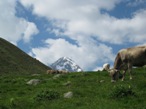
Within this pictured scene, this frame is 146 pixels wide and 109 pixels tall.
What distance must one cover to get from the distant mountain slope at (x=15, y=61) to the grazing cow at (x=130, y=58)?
41.9 meters

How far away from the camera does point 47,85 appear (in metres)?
32.9

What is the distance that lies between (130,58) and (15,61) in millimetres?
57971

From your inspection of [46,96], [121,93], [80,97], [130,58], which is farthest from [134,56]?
[46,96]

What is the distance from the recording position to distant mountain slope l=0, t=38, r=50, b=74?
78562 millimetres

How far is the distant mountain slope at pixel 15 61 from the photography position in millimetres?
78562

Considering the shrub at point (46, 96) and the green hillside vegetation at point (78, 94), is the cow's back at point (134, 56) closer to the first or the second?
the green hillside vegetation at point (78, 94)

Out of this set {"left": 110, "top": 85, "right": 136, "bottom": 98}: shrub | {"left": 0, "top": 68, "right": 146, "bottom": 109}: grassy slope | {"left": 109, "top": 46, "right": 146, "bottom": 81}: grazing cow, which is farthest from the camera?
{"left": 109, "top": 46, "right": 146, "bottom": 81}: grazing cow

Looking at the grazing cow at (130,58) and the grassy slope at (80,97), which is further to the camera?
the grazing cow at (130,58)

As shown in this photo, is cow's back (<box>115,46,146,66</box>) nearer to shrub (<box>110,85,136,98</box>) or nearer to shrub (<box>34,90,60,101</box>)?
shrub (<box>110,85,136,98</box>)

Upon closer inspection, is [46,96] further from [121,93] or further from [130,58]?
[130,58]

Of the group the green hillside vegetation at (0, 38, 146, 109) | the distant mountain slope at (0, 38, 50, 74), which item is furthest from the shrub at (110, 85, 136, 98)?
the distant mountain slope at (0, 38, 50, 74)

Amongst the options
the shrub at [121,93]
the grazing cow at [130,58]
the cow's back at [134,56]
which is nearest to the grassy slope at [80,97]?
the shrub at [121,93]

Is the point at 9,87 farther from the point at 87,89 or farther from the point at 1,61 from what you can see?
the point at 1,61

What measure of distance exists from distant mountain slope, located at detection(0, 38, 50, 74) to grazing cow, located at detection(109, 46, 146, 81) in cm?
4193
